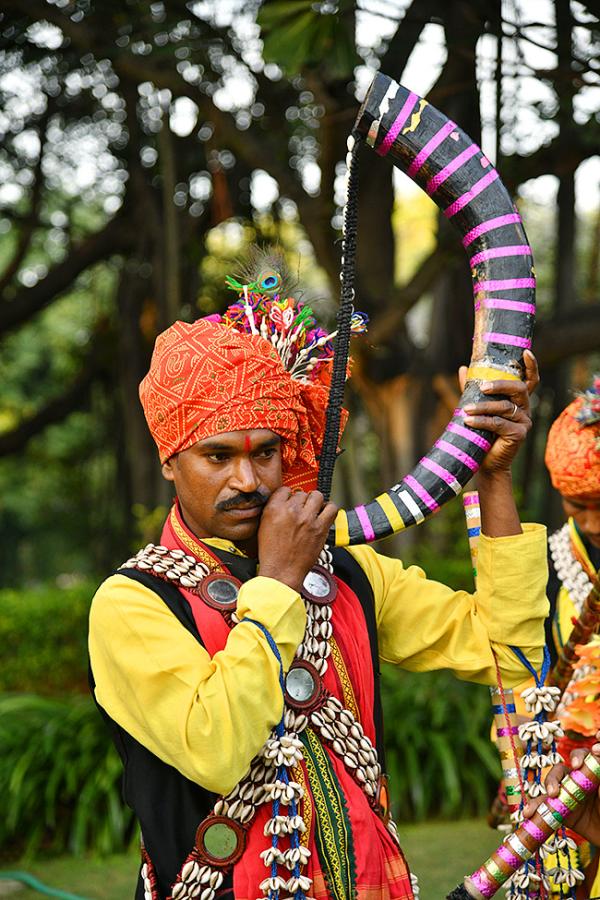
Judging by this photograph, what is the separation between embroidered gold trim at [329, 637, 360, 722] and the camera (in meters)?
2.33

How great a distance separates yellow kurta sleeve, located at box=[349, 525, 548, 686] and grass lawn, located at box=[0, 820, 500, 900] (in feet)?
10.7

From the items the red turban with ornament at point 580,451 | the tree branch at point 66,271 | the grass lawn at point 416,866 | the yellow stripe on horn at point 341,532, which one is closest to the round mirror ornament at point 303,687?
the yellow stripe on horn at point 341,532

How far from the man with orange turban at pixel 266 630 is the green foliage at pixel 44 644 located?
21.2 feet

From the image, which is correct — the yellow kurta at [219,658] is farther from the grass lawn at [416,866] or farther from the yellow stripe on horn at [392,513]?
the grass lawn at [416,866]

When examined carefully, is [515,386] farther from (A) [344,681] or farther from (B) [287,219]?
(B) [287,219]

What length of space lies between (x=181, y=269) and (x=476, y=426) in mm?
6986

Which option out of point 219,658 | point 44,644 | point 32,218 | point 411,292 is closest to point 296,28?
point 219,658

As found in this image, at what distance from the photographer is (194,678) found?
206cm

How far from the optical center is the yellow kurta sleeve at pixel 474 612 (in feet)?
7.97

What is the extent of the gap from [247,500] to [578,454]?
150 centimetres

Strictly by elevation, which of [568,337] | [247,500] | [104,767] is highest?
[568,337]

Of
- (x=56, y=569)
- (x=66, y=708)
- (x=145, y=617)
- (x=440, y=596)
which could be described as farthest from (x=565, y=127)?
(x=56, y=569)

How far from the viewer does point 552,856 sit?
2693mm

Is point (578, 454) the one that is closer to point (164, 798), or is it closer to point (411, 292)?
point (164, 798)
